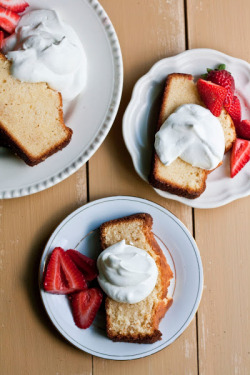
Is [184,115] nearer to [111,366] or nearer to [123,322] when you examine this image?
[123,322]

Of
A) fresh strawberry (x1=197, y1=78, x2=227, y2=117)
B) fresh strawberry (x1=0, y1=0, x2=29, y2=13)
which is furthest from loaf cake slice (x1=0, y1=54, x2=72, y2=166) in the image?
fresh strawberry (x1=197, y1=78, x2=227, y2=117)

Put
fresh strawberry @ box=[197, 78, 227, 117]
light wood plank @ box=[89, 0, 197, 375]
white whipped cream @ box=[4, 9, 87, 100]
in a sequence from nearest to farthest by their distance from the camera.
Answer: white whipped cream @ box=[4, 9, 87, 100], fresh strawberry @ box=[197, 78, 227, 117], light wood plank @ box=[89, 0, 197, 375]

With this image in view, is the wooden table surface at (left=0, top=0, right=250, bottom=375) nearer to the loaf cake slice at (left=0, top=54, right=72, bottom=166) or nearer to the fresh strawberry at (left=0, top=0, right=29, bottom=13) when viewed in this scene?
the loaf cake slice at (left=0, top=54, right=72, bottom=166)

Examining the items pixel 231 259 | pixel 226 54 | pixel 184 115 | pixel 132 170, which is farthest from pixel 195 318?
pixel 226 54

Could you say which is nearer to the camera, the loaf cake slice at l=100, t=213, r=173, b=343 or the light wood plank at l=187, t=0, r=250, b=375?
the loaf cake slice at l=100, t=213, r=173, b=343

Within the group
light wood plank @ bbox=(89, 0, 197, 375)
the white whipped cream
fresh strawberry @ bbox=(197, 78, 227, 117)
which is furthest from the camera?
light wood plank @ bbox=(89, 0, 197, 375)

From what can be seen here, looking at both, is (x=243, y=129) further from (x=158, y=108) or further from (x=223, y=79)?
(x=158, y=108)
